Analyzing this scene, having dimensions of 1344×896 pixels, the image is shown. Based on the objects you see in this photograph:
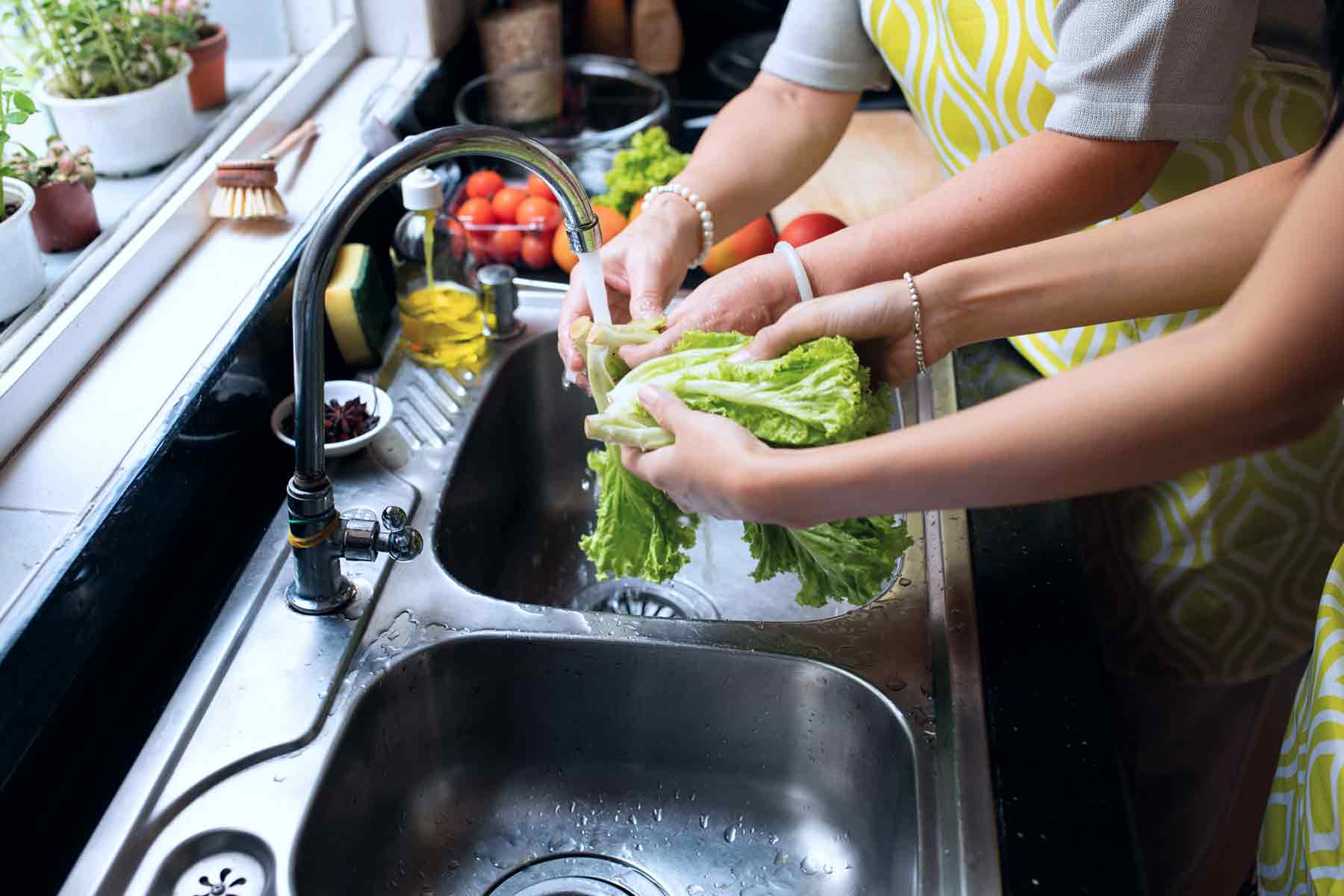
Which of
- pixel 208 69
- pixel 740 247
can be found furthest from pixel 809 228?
pixel 208 69

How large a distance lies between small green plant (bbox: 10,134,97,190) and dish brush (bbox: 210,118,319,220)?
0.17 metres

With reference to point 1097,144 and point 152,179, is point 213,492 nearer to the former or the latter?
point 152,179

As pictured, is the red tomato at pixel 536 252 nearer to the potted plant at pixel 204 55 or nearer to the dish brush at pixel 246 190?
the dish brush at pixel 246 190

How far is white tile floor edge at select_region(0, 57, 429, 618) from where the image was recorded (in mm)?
1078

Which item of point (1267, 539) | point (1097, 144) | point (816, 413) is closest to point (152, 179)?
point (816, 413)

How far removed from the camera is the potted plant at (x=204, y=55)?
5.94ft

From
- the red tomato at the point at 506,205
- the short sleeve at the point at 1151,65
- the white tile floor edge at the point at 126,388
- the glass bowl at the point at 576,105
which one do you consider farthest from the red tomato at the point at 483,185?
the short sleeve at the point at 1151,65

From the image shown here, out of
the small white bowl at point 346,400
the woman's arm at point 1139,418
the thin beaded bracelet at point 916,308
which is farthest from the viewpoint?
the small white bowl at point 346,400

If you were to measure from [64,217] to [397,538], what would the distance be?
0.67 meters

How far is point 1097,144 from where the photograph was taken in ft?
3.88

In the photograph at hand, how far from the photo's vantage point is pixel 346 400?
57.3 inches

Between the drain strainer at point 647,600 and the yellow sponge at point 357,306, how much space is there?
469 mm

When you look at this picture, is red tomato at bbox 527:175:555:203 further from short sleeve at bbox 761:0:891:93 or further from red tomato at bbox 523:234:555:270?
short sleeve at bbox 761:0:891:93

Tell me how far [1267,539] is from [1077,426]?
0.75 meters
